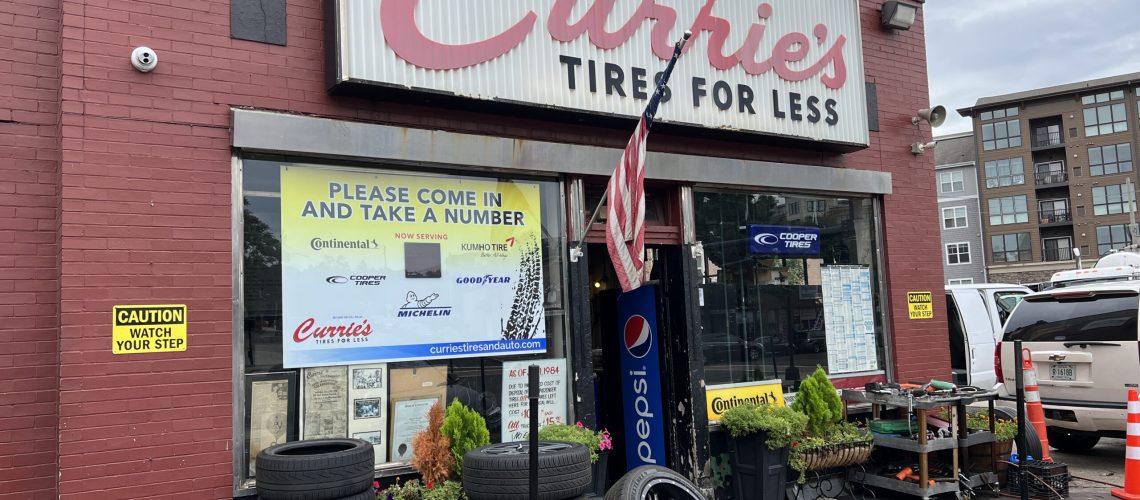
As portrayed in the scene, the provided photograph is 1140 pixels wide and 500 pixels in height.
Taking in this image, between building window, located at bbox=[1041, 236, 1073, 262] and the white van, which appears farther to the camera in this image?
building window, located at bbox=[1041, 236, 1073, 262]

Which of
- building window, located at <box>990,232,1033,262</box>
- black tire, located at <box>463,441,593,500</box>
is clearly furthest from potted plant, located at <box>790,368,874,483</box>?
building window, located at <box>990,232,1033,262</box>

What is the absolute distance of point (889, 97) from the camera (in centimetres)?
938

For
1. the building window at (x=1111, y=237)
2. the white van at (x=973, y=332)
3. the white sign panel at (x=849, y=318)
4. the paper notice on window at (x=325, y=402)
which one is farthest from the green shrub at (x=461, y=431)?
the building window at (x=1111, y=237)

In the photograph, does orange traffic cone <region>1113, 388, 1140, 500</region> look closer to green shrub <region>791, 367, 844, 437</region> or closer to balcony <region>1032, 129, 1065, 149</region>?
green shrub <region>791, 367, 844, 437</region>

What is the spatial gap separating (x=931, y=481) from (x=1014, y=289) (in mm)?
7506

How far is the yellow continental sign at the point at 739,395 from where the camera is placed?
7719 millimetres

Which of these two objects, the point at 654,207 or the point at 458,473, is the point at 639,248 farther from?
the point at 458,473

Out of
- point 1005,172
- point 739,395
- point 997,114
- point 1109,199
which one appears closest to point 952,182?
point 1005,172

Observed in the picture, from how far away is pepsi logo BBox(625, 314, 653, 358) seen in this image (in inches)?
314

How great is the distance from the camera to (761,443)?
714 cm

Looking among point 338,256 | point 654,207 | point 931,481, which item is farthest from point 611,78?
point 931,481

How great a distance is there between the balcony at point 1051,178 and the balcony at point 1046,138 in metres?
2.18

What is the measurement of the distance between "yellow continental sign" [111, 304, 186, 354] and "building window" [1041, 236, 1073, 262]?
6789 cm

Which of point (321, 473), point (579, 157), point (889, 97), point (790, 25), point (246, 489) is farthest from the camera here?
point (889, 97)
